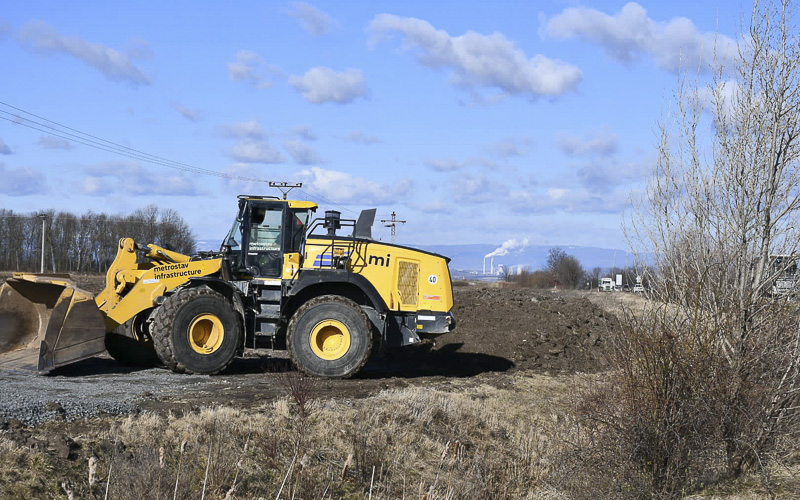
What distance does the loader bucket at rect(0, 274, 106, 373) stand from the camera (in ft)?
41.0

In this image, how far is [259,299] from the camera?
14109 mm

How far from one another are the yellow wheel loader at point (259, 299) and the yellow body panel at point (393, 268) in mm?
18

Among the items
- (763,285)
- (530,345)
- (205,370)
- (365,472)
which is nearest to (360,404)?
(365,472)

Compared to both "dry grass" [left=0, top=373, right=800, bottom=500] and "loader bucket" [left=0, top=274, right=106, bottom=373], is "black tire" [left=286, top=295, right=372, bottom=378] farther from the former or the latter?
"loader bucket" [left=0, top=274, right=106, bottom=373]

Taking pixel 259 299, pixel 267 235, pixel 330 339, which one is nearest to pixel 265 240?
pixel 267 235

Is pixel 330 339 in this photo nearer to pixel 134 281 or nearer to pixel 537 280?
pixel 134 281

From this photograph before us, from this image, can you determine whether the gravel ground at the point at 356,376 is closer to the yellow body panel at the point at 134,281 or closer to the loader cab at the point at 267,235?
the yellow body panel at the point at 134,281

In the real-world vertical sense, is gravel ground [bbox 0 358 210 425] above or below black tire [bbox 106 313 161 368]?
below

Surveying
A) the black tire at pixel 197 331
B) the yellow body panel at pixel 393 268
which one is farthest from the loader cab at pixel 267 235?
the black tire at pixel 197 331

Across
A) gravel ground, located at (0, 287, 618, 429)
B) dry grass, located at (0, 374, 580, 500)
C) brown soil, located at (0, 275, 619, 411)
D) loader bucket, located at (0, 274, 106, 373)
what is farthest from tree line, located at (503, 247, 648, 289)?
dry grass, located at (0, 374, 580, 500)

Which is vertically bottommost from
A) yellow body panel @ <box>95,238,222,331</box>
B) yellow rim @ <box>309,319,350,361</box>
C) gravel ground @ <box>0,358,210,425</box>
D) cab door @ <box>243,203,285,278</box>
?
gravel ground @ <box>0,358,210,425</box>

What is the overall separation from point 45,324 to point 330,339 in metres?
5.05

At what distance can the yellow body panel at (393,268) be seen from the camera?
47.0 feet

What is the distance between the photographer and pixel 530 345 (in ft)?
62.7
